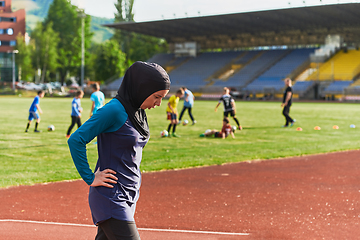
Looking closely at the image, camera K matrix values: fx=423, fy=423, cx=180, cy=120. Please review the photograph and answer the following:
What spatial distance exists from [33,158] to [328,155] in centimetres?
803

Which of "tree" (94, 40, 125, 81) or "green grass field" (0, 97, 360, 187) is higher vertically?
"tree" (94, 40, 125, 81)

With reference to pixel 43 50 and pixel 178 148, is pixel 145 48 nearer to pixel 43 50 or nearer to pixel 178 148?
pixel 43 50

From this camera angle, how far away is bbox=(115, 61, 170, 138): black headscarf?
2836 millimetres

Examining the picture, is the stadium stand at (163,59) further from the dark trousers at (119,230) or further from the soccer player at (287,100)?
the dark trousers at (119,230)

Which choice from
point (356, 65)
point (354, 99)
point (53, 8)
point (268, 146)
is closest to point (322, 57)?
point (356, 65)

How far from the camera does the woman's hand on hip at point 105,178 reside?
288 cm

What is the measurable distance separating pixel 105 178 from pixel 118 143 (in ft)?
0.83

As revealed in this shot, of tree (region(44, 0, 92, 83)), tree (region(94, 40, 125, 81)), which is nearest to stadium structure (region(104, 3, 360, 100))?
tree (region(94, 40, 125, 81))

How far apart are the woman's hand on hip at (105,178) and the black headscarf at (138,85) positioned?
0.36 meters

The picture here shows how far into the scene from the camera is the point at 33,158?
36.3ft

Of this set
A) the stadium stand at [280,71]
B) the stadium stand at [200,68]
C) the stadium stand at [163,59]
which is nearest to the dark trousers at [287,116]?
the stadium stand at [280,71]

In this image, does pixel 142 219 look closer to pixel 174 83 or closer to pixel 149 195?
pixel 149 195

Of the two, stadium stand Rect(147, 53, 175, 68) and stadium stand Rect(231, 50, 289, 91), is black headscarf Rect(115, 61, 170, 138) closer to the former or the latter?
stadium stand Rect(231, 50, 289, 91)

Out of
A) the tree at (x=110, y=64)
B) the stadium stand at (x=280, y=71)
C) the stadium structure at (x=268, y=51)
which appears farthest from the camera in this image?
the tree at (x=110, y=64)
